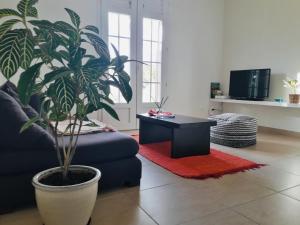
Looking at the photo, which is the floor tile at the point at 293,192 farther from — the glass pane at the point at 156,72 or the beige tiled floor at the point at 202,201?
the glass pane at the point at 156,72

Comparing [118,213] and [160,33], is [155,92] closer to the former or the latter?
[160,33]

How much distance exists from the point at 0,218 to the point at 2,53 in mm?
1123

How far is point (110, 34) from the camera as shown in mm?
4535

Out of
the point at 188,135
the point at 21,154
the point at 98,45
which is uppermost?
the point at 98,45

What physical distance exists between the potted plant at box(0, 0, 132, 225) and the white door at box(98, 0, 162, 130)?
3180 millimetres

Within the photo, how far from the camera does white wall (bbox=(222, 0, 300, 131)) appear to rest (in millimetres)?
4422

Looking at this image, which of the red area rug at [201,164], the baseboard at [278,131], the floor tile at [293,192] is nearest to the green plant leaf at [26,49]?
the red area rug at [201,164]

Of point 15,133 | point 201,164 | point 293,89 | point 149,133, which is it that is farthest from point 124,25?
point 15,133

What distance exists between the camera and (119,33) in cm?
461

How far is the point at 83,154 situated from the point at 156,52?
366cm

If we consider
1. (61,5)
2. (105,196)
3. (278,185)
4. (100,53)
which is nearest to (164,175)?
(105,196)

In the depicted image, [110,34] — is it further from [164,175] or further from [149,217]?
[149,217]

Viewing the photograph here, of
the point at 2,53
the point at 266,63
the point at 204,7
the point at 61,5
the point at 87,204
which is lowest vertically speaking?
the point at 87,204

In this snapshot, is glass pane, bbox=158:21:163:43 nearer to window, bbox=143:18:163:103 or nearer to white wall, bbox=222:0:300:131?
window, bbox=143:18:163:103
